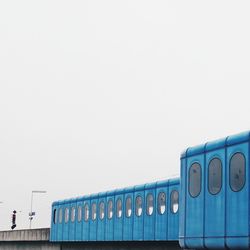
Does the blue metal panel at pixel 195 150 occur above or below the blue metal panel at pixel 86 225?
above

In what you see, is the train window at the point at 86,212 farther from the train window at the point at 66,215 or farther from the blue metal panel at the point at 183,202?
the blue metal panel at the point at 183,202

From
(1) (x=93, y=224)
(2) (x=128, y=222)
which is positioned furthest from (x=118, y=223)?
(1) (x=93, y=224)

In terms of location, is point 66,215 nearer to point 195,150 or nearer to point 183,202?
point 183,202

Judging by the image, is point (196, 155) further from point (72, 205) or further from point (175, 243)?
point (72, 205)

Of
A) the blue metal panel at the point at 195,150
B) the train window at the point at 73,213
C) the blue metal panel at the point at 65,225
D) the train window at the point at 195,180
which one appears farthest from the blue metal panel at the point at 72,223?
the train window at the point at 195,180

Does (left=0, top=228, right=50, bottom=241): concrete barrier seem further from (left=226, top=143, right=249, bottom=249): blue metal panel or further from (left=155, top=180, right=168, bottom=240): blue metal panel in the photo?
(left=226, top=143, right=249, bottom=249): blue metal panel

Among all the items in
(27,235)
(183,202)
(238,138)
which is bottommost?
(27,235)

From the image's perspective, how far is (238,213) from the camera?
14.2 m

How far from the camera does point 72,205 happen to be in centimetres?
3400

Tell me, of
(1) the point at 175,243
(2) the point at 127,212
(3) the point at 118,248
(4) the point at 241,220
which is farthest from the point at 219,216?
(3) the point at 118,248

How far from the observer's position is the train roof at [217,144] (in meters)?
14.3

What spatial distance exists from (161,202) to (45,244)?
54.8 ft

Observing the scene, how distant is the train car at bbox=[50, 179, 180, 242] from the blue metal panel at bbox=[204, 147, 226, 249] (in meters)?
→ 7.01

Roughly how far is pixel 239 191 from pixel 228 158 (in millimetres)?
912
